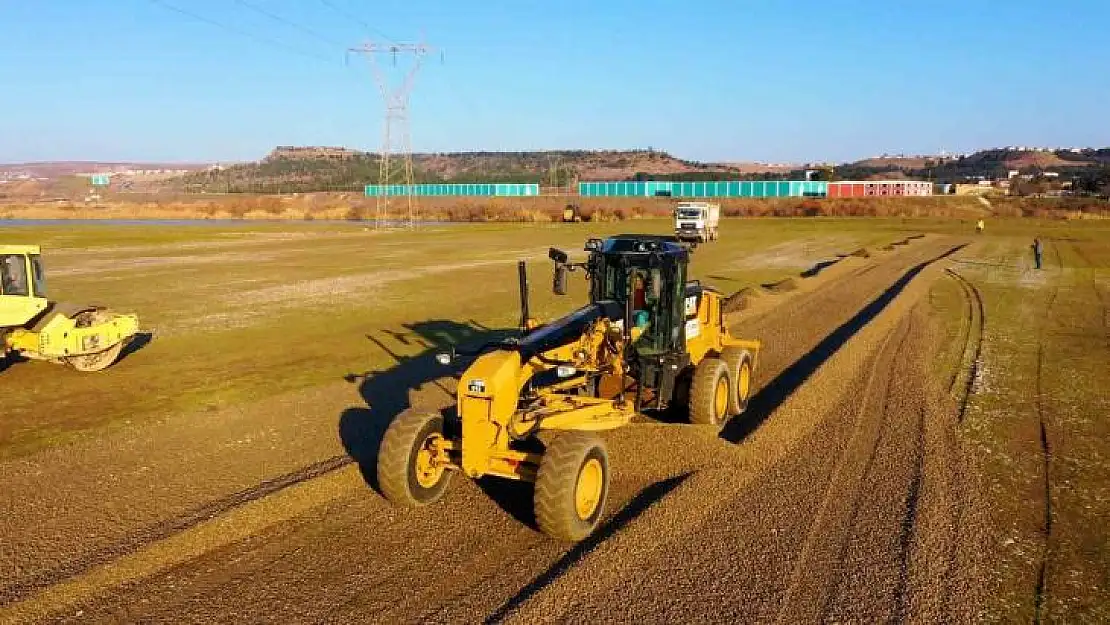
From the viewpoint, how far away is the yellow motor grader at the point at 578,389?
7309 mm

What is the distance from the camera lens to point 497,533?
7.43 m

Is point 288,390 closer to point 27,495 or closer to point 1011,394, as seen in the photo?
point 27,495

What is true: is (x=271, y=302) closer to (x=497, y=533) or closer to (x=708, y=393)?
(x=708, y=393)

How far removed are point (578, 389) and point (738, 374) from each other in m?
3.12

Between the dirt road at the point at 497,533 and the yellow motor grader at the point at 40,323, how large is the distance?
3950 millimetres

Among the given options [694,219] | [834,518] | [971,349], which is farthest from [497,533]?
[694,219]

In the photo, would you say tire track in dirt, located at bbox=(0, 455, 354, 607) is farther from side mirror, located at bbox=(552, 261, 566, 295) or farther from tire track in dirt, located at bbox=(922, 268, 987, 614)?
tire track in dirt, located at bbox=(922, 268, 987, 614)

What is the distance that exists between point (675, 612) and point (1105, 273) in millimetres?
33120

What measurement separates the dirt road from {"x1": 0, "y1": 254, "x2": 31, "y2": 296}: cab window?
4.97 meters

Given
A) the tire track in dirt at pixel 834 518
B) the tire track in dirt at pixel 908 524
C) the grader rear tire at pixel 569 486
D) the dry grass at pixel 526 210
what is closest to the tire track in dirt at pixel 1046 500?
the tire track in dirt at pixel 908 524

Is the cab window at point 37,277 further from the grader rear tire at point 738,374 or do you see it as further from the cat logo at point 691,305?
the grader rear tire at point 738,374

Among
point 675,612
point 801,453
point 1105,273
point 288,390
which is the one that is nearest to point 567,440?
point 675,612

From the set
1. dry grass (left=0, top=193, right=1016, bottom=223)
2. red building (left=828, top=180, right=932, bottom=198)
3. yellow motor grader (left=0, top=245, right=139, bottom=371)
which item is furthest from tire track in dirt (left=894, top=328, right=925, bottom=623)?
red building (left=828, top=180, right=932, bottom=198)

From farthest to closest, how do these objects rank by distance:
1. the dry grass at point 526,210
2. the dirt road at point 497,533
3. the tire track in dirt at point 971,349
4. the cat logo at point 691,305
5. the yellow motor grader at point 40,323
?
the dry grass at point 526,210 → the yellow motor grader at point 40,323 → the tire track in dirt at point 971,349 → the cat logo at point 691,305 → the dirt road at point 497,533
